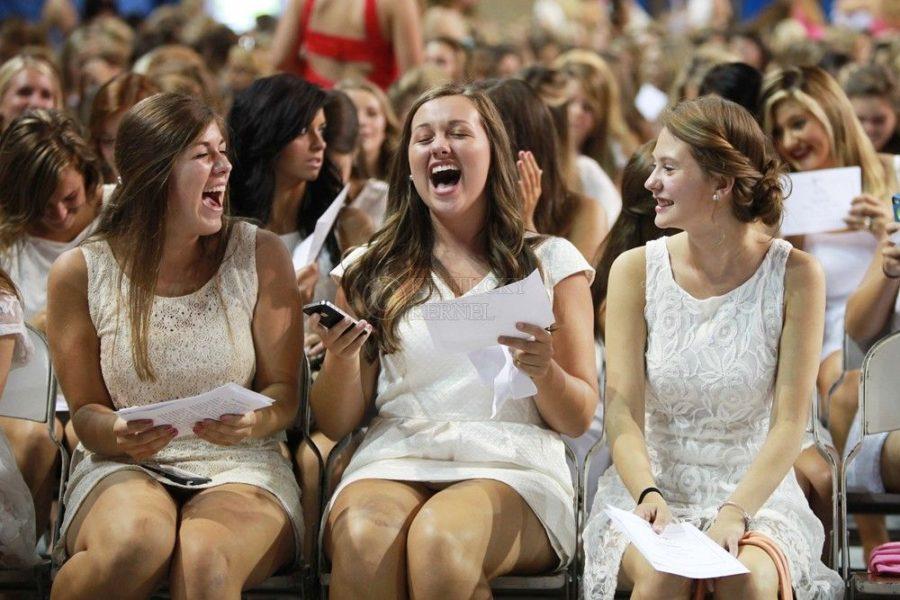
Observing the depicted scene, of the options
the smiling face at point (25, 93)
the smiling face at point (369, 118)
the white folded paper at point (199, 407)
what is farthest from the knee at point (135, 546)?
the smiling face at point (25, 93)

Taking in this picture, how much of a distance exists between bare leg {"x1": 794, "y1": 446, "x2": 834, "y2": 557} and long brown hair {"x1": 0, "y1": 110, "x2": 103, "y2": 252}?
2.29 m

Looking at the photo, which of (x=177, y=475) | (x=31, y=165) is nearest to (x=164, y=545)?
(x=177, y=475)

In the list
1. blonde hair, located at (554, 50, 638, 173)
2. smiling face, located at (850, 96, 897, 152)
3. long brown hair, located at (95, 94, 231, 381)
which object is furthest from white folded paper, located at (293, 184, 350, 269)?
blonde hair, located at (554, 50, 638, 173)

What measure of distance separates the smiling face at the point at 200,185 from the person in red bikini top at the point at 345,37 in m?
2.75

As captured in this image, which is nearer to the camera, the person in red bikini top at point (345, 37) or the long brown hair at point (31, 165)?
the long brown hair at point (31, 165)

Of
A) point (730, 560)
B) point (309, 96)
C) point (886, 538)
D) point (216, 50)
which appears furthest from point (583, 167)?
point (216, 50)

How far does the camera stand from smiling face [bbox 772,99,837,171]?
461 cm

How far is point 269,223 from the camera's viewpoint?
14.3 feet

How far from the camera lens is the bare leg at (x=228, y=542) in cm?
306

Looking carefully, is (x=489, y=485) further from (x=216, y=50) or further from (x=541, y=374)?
(x=216, y=50)

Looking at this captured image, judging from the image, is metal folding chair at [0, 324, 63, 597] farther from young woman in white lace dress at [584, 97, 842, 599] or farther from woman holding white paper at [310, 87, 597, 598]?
young woman in white lace dress at [584, 97, 842, 599]

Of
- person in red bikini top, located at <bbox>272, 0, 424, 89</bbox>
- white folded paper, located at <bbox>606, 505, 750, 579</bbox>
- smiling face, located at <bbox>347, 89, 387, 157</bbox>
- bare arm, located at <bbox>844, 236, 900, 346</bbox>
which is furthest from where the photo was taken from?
person in red bikini top, located at <bbox>272, 0, 424, 89</bbox>

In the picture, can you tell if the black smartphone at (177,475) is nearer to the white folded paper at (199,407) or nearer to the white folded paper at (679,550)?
the white folded paper at (199,407)

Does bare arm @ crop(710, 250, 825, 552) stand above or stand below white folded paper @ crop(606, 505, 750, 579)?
above
